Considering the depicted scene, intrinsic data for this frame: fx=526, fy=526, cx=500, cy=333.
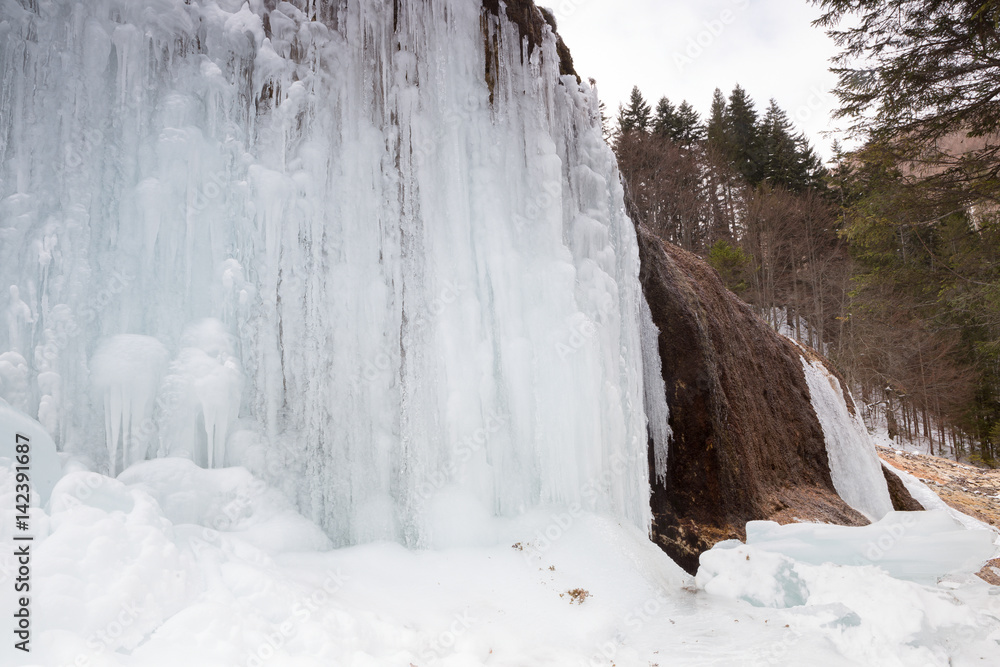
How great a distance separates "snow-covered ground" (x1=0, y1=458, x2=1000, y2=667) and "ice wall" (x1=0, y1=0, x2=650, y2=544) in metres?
0.34

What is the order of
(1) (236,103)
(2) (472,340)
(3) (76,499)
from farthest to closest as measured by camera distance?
(2) (472,340) → (1) (236,103) → (3) (76,499)

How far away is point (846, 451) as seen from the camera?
8.53 metres

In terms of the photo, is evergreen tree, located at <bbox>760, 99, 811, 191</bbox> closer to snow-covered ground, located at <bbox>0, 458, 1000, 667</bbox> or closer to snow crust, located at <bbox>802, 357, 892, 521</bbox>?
snow crust, located at <bbox>802, 357, 892, 521</bbox>

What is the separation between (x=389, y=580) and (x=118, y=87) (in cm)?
383

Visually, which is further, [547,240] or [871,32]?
[871,32]

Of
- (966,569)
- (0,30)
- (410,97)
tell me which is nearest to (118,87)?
(0,30)

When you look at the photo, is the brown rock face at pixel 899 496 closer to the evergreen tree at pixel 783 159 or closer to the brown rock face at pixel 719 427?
the brown rock face at pixel 719 427

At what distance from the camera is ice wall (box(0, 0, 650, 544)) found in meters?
3.46

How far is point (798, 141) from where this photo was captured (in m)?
25.9

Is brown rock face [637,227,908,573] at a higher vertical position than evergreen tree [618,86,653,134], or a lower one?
lower

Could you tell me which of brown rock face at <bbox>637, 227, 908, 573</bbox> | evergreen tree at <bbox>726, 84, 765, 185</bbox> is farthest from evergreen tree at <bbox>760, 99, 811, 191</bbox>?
brown rock face at <bbox>637, 227, 908, 573</bbox>

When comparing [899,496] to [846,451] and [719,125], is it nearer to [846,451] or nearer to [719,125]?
[846,451]

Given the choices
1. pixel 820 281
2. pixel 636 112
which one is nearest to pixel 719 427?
pixel 820 281

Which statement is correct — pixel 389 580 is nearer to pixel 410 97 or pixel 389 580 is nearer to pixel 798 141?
pixel 410 97
